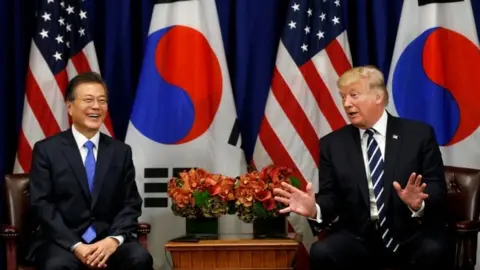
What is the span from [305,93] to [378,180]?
1061 millimetres

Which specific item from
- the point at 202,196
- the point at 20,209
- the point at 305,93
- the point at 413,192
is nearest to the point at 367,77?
the point at 413,192

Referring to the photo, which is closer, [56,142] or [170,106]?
[56,142]

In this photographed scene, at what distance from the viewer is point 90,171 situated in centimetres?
399

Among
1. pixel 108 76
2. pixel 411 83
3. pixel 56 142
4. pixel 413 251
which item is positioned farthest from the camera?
pixel 108 76

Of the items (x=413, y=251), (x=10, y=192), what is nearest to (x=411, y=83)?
(x=413, y=251)

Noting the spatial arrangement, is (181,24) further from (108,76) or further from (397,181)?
(397,181)

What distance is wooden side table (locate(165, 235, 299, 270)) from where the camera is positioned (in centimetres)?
403

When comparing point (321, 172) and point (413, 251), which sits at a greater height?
point (321, 172)

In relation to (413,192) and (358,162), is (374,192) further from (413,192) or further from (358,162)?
(413,192)

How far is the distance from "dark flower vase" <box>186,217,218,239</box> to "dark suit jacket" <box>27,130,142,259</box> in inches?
14.0

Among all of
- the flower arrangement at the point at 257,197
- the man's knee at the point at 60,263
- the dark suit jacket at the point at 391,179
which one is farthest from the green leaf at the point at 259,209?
the man's knee at the point at 60,263

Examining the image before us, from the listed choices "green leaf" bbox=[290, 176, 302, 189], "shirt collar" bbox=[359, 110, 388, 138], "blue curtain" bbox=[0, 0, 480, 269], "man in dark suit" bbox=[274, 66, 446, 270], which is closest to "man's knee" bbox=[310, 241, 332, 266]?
"man in dark suit" bbox=[274, 66, 446, 270]

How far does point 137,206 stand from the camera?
4.10 m

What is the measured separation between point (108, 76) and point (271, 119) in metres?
1.21
